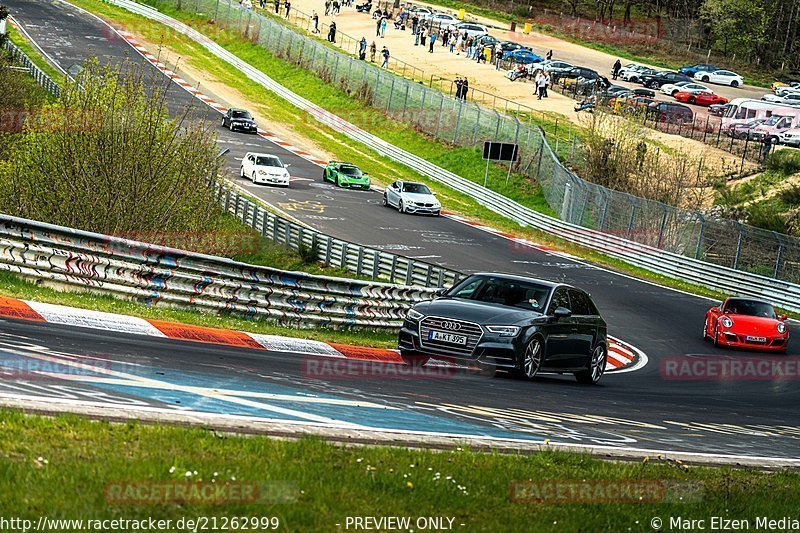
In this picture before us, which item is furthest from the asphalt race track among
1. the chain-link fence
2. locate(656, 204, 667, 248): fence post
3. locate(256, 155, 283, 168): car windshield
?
locate(256, 155, 283, 168): car windshield

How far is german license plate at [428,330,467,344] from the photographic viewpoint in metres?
15.2

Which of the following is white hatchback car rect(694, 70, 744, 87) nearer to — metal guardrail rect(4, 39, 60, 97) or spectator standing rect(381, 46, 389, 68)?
spectator standing rect(381, 46, 389, 68)

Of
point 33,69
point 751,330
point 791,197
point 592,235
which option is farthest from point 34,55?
point 751,330

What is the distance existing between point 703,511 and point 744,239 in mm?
31846

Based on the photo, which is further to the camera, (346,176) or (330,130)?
(330,130)

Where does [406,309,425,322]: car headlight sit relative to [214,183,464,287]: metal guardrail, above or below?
above

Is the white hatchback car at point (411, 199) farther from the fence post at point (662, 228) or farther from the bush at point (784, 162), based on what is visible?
the bush at point (784, 162)

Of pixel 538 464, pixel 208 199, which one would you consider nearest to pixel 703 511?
pixel 538 464

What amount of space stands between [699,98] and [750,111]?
1367cm

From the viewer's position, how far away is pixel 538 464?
28.2 feet

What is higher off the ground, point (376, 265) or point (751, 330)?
point (751, 330)

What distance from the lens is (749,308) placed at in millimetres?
27000

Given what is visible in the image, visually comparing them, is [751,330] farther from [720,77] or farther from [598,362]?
[720,77]

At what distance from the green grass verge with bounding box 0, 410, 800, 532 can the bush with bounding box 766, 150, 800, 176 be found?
160ft
